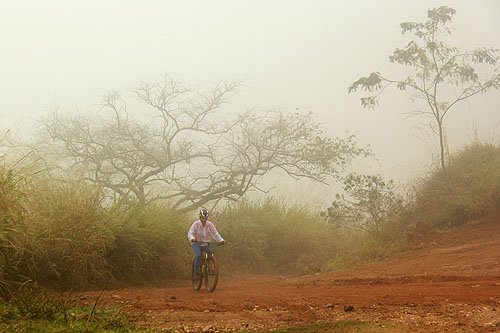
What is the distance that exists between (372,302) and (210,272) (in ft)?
14.9

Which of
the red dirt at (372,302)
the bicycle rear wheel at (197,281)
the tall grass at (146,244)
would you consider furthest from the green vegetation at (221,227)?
the bicycle rear wheel at (197,281)

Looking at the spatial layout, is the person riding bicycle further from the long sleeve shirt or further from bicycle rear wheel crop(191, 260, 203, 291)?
bicycle rear wheel crop(191, 260, 203, 291)

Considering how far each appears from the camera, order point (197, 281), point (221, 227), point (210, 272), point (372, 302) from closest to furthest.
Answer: point (372, 302) < point (210, 272) < point (197, 281) < point (221, 227)

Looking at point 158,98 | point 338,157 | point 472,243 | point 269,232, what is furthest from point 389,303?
point 158,98

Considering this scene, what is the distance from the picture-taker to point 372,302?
8258 mm

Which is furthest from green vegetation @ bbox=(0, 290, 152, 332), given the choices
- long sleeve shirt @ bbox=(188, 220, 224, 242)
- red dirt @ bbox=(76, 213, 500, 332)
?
long sleeve shirt @ bbox=(188, 220, 224, 242)

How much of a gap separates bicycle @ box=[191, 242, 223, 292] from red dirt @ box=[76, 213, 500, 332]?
26 cm

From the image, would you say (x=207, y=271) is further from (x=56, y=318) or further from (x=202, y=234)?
(x=56, y=318)

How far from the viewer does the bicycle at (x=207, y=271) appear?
1183cm

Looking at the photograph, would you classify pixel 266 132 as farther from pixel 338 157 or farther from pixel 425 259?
pixel 425 259

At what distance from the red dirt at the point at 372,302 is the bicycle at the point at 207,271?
0.86 ft

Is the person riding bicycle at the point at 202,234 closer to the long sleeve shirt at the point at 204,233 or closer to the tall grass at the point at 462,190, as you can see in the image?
the long sleeve shirt at the point at 204,233

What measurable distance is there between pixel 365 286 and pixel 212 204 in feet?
44.7

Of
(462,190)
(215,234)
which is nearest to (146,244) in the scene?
(215,234)
